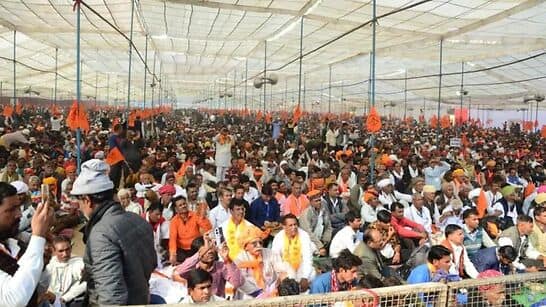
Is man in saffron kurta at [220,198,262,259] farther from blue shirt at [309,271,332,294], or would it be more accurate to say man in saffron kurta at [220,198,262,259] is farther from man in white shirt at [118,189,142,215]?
man in white shirt at [118,189,142,215]

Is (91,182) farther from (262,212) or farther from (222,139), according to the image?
(222,139)

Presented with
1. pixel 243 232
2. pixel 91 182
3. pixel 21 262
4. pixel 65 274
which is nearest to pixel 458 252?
pixel 243 232

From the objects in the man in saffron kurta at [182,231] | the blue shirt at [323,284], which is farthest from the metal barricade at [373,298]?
the man in saffron kurta at [182,231]

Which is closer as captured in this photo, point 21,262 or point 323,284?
point 21,262

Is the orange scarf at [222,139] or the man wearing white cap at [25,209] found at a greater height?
the orange scarf at [222,139]

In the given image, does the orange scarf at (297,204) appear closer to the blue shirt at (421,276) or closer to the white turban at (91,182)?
the blue shirt at (421,276)

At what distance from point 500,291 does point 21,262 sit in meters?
2.51

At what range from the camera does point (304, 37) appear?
12.6 m

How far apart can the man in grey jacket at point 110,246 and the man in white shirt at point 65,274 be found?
1.35 metres

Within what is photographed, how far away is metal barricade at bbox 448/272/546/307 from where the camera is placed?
2.57 meters

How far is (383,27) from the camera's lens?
35.0 ft

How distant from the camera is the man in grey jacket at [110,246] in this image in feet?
7.59

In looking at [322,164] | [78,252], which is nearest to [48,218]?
[78,252]

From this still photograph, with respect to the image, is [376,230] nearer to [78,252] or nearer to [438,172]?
[78,252]
